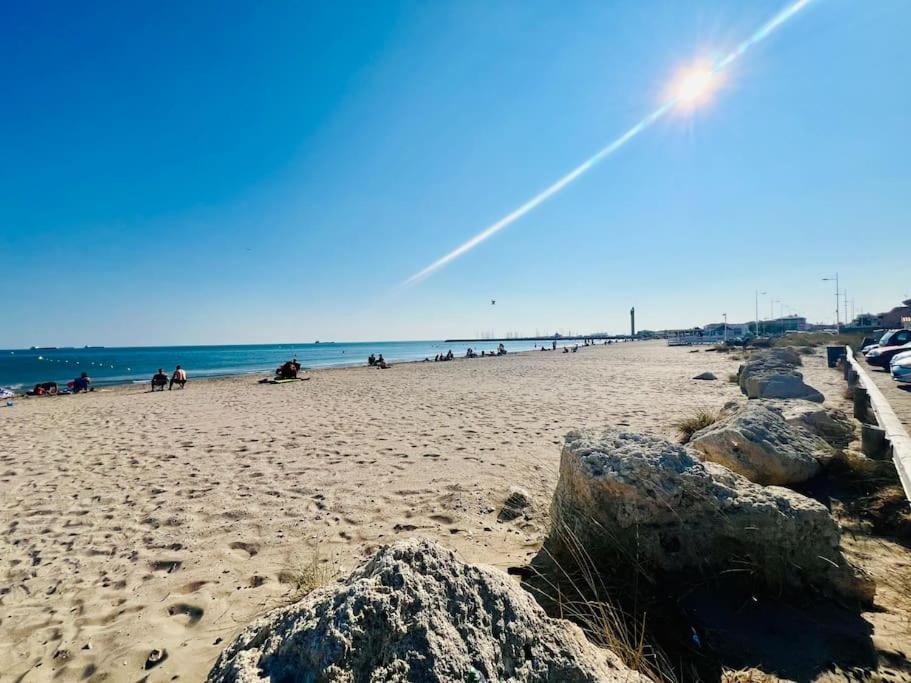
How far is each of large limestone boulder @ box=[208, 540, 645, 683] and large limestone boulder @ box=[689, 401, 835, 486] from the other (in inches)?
130

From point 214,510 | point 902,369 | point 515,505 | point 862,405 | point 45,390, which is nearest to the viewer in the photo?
point 515,505

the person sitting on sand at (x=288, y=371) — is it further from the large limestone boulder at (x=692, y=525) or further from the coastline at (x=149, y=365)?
the large limestone boulder at (x=692, y=525)

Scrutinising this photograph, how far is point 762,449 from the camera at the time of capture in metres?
4.21

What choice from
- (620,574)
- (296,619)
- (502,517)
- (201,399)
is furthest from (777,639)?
(201,399)

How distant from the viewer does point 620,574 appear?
276 cm

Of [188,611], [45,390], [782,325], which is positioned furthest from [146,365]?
[782,325]

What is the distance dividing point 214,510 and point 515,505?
11.5ft

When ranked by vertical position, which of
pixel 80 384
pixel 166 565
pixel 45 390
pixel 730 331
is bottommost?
pixel 166 565

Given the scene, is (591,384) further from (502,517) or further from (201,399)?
(201,399)

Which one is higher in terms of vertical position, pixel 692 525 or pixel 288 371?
pixel 288 371

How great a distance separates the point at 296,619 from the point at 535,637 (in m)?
0.96

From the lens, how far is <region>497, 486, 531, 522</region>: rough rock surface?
4246mm

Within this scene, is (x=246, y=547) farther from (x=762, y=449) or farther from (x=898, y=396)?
(x=898, y=396)

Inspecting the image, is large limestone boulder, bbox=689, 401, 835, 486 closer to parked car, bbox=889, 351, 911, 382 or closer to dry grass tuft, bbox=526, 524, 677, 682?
dry grass tuft, bbox=526, 524, 677, 682
